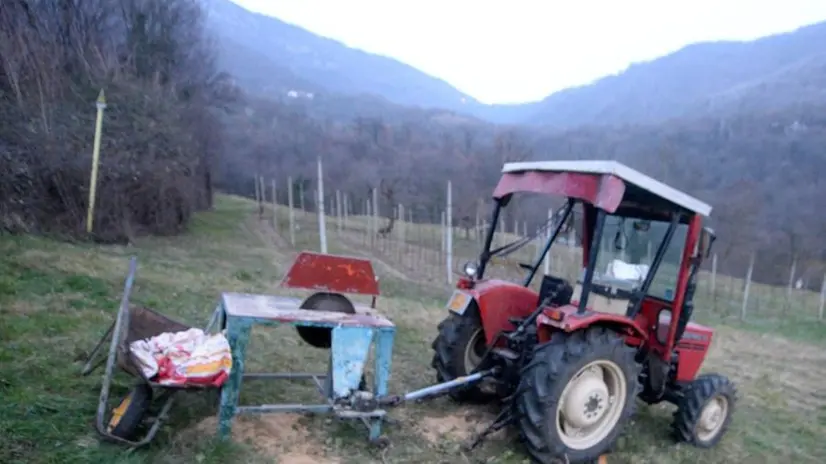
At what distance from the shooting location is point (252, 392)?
14.7 ft

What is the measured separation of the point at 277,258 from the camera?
15109 millimetres

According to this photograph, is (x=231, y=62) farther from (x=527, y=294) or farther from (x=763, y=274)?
(x=527, y=294)

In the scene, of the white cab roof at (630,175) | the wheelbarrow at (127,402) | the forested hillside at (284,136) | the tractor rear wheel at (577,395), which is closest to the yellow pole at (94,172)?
the forested hillside at (284,136)

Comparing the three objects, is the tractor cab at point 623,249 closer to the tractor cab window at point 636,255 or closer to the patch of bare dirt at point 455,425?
the tractor cab window at point 636,255

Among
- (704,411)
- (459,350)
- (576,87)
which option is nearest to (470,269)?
(459,350)

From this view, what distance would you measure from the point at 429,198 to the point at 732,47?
105267mm

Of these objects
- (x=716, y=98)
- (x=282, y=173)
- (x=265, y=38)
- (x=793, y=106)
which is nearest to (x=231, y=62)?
(x=265, y=38)

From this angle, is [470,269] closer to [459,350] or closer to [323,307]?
[459,350]

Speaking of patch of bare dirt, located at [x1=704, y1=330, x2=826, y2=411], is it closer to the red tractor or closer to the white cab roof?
the red tractor

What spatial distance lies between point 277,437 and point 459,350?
5.21ft

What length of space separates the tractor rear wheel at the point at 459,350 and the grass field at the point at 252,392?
137 millimetres

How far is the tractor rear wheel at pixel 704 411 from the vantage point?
14.8 ft

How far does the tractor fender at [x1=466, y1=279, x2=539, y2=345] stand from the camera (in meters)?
4.70

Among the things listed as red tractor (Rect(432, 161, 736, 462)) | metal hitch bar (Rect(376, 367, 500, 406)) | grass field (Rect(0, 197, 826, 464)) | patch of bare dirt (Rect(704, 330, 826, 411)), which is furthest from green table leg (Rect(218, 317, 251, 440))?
patch of bare dirt (Rect(704, 330, 826, 411))
